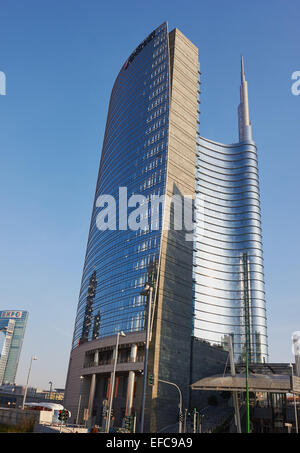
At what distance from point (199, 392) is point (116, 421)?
1881 cm

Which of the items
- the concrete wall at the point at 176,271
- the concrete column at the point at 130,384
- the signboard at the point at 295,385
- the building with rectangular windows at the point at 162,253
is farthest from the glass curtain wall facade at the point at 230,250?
the signboard at the point at 295,385

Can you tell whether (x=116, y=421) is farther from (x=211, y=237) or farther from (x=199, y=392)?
(x=211, y=237)

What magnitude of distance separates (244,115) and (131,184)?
3083 inches

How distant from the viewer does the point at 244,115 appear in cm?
15888

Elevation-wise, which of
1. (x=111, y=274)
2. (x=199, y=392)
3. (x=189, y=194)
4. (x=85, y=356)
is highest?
(x=189, y=194)

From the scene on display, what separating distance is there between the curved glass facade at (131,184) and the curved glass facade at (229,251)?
2730 centimetres

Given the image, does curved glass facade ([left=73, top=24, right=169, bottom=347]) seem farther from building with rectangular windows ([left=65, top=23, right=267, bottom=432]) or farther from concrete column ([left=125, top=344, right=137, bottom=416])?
concrete column ([left=125, top=344, right=137, bottom=416])

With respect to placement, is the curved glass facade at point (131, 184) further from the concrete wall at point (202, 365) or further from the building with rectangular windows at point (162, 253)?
the concrete wall at point (202, 365)

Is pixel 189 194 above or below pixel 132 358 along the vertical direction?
above

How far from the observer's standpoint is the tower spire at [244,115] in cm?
15388
